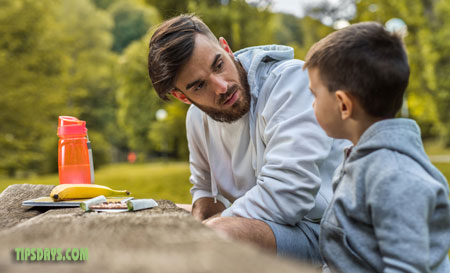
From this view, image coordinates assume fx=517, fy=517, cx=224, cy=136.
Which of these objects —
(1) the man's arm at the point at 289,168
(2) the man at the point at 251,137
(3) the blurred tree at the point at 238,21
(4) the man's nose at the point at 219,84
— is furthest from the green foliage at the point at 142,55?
(1) the man's arm at the point at 289,168

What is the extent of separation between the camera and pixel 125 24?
123 ft

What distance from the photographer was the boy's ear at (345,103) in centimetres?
149

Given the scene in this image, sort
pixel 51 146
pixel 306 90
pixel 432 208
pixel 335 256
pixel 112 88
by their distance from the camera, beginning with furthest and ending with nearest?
pixel 112 88
pixel 51 146
pixel 306 90
pixel 335 256
pixel 432 208

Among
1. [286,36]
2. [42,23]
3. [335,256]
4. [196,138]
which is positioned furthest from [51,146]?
[335,256]

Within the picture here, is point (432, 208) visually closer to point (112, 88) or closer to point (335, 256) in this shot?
point (335, 256)

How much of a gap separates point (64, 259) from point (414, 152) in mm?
982

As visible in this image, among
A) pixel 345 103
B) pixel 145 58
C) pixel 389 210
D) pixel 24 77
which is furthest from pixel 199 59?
pixel 145 58

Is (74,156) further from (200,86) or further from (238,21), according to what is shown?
(238,21)

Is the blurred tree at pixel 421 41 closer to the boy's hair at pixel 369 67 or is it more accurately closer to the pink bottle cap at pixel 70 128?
the pink bottle cap at pixel 70 128

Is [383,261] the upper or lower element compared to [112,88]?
upper

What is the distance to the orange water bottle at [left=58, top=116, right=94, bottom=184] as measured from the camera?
7.77ft

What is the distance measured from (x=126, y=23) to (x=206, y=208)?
36515 millimetres

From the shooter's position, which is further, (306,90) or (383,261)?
(306,90)

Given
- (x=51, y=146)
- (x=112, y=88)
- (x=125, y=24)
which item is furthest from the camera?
(x=125, y=24)
